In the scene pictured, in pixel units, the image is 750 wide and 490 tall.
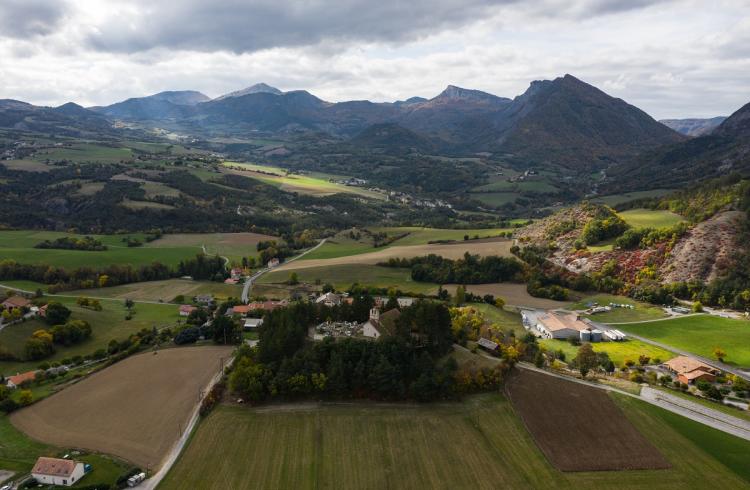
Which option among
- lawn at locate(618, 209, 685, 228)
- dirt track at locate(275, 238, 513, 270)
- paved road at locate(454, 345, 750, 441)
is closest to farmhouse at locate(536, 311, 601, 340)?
paved road at locate(454, 345, 750, 441)

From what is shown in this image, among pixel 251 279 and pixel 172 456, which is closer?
pixel 172 456

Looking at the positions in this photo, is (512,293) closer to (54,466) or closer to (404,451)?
(404,451)

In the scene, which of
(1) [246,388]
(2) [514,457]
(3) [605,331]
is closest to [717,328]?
(3) [605,331]

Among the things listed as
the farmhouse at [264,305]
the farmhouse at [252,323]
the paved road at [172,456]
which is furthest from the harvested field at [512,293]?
the paved road at [172,456]

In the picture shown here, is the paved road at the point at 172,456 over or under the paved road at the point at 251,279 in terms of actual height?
over

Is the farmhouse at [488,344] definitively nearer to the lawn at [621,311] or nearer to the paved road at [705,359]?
the paved road at [705,359]

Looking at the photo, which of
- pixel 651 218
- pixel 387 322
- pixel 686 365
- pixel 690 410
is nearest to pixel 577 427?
pixel 690 410

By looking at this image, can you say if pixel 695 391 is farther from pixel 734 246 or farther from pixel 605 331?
pixel 734 246
